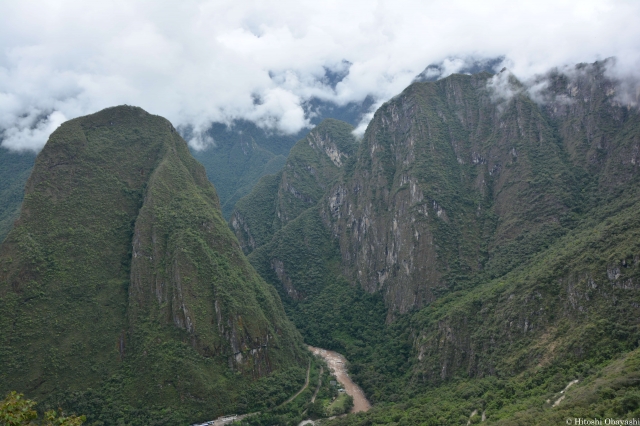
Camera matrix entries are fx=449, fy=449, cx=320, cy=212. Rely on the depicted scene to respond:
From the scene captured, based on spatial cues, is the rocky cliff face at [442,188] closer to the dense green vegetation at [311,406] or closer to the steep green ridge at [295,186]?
the steep green ridge at [295,186]

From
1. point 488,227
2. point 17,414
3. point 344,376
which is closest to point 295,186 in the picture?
point 488,227

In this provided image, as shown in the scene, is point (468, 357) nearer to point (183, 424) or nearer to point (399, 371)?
point (399, 371)

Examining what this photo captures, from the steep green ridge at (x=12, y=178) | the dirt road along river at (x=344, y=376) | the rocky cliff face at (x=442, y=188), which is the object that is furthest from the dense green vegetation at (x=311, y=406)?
the steep green ridge at (x=12, y=178)

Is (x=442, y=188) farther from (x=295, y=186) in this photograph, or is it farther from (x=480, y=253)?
(x=295, y=186)

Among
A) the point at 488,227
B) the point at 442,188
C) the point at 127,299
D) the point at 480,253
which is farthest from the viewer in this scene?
the point at 442,188

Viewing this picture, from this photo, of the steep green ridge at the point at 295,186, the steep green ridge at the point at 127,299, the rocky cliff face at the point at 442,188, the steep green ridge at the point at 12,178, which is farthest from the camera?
the steep green ridge at the point at 295,186

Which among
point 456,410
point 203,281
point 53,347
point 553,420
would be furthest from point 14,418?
point 203,281
